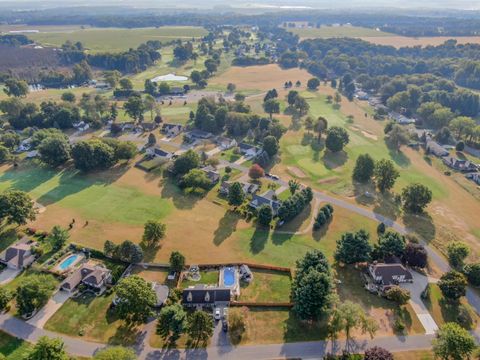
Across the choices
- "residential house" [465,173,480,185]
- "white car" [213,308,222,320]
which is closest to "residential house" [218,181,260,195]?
"white car" [213,308,222,320]

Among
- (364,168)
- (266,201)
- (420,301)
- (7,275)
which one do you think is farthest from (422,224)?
(7,275)

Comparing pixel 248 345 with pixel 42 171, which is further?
pixel 42 171

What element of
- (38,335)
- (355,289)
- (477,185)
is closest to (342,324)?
(355,289)

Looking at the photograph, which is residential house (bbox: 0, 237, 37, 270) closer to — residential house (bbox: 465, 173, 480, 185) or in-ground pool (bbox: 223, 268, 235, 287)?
in-ground pool (bbox: 223, 268, 235, 287)

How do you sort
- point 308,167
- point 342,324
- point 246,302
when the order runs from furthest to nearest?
1. point 308,167
2. point 246,302
3. point 342,324

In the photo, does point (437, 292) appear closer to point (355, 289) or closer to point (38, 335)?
point (355, 289)

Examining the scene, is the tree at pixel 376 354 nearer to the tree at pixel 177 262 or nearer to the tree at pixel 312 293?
the tree at pixel 312 293

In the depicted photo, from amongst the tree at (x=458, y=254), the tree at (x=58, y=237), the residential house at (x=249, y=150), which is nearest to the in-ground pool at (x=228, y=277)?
the tree at (x=58, y=237)

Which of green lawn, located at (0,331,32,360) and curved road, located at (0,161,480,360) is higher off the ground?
green lawn, located at (0,331,32,360)
